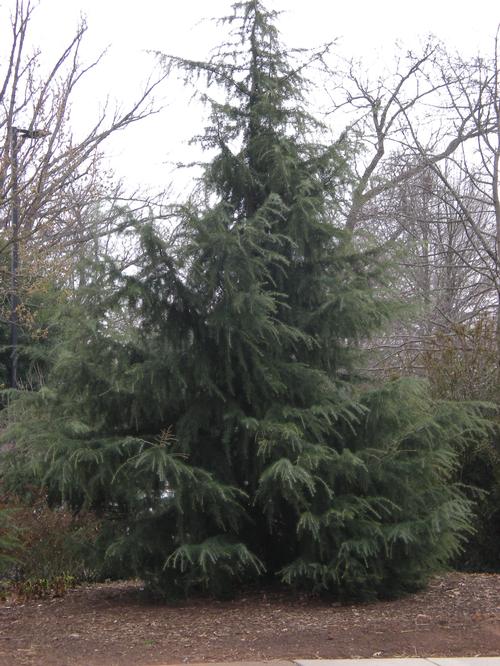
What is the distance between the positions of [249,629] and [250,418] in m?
1.94

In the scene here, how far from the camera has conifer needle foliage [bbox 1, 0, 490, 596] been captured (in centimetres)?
803

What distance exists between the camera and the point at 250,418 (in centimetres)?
816

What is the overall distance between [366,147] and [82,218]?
25.0 feet

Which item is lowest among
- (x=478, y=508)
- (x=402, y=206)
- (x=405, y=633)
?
(x=405, y=633)

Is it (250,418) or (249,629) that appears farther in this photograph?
(250,418)

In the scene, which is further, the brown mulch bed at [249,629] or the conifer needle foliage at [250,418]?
the conifer needle foliage at [250,418]

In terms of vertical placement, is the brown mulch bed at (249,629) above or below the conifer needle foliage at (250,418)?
below

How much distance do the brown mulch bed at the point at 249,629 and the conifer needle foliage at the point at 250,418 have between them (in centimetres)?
34

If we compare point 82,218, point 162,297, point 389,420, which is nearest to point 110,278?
point 162,297

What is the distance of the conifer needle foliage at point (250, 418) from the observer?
8.03m

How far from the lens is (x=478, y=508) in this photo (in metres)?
11.7

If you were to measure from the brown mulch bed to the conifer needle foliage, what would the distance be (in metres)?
0.34

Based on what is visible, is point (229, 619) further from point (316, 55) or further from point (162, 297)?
point (316, 55)

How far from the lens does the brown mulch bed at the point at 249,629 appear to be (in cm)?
655
